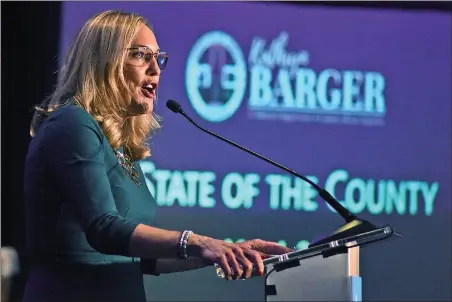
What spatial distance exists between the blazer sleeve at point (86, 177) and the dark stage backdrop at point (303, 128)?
2182 millimetres

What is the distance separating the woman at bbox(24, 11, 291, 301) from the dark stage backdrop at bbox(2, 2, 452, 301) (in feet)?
6.29

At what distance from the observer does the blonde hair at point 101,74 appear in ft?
5.77

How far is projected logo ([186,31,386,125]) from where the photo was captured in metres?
3.90

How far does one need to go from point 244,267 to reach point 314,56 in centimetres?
269

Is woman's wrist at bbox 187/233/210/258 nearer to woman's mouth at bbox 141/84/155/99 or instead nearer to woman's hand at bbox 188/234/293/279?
woman's hand at bbox 188/234/293/279

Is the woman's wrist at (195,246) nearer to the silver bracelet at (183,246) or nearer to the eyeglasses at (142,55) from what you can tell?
the silver bracelet at (183,246)

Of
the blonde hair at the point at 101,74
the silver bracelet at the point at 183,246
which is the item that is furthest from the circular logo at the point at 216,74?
the silver bracelet at the point at 183,246

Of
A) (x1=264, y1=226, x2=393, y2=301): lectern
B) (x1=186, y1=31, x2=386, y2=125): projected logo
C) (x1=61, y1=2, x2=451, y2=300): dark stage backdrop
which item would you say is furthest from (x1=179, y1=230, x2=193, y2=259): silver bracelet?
(x1=186, y1=31, x2=386, y2=125): projected logo

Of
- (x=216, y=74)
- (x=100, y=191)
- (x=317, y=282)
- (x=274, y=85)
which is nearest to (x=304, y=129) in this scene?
(x=274, y=85)

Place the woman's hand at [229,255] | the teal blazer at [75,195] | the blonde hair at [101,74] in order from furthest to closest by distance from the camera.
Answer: the blonde hair at [101,74]
the teal blazer at [75,195]
the woman's hand at [229,255]

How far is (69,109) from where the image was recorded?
1654mm

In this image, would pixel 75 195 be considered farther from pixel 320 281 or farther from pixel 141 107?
pixel 320 281

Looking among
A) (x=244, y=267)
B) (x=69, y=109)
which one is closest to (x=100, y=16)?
(x=69, y=109)

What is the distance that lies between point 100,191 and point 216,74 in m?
2.41
